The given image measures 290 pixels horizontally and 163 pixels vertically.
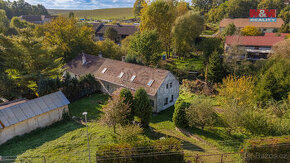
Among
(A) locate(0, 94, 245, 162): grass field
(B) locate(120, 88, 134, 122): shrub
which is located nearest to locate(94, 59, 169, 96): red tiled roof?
(B) locate(120, 88, 134, 122): shrub

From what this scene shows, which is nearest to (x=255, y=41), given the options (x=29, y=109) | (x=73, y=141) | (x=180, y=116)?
(x=180, y=116)

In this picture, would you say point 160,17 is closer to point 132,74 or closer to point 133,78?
point 132,74

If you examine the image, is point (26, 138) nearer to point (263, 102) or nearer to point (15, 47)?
point (15, 47)

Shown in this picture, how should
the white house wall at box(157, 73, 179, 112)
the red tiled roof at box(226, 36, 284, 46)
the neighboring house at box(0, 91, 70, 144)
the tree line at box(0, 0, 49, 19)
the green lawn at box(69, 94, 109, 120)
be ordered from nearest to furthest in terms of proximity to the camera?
1. the neighboring house at box(0, 91, 70, 144)
2. the green lawn at box(69, 94, 109, 120)
3. the white house wall at box(157, 73, 179, 112)
4. the red tiled roof at box(226, 36, 284, 46)
5. the tree line at box(0, 0, 49, 19)

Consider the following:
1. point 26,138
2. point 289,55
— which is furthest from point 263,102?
point 26,138

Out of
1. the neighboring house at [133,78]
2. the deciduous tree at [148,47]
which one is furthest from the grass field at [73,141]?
the deciduous tree at [148,47]

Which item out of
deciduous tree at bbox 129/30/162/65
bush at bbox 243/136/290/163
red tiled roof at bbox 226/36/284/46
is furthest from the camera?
red tiled roof at bbox 226/36/284/46

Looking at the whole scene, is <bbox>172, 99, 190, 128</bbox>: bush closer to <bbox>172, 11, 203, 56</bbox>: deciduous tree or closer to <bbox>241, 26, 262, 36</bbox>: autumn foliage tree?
<bbox>172, 11, 203, 56</bbox>: deciduous tree
